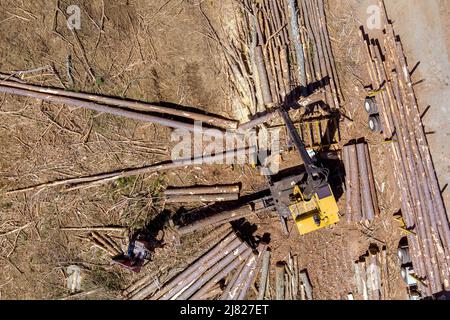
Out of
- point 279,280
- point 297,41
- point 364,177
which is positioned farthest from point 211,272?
point 297,41

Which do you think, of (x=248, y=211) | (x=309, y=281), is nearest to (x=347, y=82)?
(x=248, y=211)

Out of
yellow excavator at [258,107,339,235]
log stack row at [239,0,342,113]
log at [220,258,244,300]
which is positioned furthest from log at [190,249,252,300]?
log stack row at [239,0,342,113]

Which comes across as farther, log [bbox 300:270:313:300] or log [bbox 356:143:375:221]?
log [bbox 300:270:313:300]

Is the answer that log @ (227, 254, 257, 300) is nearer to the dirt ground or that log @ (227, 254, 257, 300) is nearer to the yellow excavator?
the dirt ground

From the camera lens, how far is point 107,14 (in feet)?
45.4

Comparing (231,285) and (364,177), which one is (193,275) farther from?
(364,177)

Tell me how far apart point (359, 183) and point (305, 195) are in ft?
9.16

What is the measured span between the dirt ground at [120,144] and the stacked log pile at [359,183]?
450 mm

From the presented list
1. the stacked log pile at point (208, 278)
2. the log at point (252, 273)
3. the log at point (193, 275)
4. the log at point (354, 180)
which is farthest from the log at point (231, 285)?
the log at point (354, 180)

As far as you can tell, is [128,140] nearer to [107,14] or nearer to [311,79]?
[107,14]

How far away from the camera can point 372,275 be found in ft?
47.7

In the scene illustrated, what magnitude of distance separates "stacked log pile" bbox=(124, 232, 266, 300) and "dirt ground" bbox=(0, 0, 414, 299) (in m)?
0.45

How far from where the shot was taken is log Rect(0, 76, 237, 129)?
44.8ft

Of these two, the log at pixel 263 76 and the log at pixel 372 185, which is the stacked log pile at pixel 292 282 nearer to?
the log at pixel 372 185
